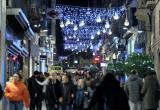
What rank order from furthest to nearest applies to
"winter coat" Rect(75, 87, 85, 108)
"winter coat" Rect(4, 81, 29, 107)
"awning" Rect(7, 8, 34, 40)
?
"awning" Rect(7, 8, 34, 40) → "winter coat" Rect(75, 87, 85, 108) → "winter coat" Rect(4, 81, 29, 107)

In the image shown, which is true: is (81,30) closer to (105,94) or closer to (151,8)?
(151,8)

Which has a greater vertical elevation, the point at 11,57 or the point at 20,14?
the point at 20,14

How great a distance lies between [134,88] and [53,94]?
10.5 ft

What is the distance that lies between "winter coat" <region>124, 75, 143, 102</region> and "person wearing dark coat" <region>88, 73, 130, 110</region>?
750 centimetres

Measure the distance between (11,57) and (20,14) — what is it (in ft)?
12.3

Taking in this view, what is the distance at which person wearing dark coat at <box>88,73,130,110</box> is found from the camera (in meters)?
11.0

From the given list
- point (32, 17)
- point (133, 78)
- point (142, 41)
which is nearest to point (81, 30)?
point (142, 41)

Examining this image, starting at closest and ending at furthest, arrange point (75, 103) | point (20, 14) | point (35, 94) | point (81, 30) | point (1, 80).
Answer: point (75, 103), point (1, 80), point (35, 94), point (20, 14), point (81, 30)

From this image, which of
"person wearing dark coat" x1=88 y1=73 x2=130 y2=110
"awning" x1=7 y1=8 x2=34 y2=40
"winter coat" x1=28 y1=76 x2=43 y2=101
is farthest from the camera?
"awning" x1=7 y1=8 x2=34 y2=40

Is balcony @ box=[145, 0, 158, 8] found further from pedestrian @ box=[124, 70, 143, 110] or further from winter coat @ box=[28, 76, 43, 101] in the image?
pedestrian @ box=[124, 70, 143, 110]

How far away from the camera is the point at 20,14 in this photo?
28.6 m

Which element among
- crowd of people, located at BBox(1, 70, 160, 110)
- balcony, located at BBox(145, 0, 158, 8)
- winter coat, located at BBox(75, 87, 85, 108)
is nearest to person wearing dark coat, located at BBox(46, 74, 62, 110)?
crowd of people, located at BBox(1, 70, 160, 110)

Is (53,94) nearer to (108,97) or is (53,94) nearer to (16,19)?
(108,97)

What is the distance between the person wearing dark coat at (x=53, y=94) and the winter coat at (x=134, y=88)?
8.65 feet
